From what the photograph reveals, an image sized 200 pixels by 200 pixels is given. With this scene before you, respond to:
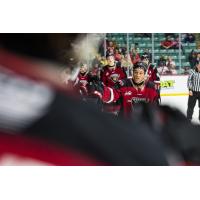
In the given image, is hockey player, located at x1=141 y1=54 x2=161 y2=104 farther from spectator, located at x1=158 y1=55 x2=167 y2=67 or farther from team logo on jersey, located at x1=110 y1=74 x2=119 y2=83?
team logo on jersey, located at x1=110 y1=74 x2=119 y2=83

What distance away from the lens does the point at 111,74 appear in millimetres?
6941

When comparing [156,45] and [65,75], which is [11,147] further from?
[156,45]

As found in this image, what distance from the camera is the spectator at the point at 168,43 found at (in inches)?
272

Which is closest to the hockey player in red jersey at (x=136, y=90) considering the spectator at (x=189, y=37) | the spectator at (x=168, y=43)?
the spectator at (x=168, y=43)

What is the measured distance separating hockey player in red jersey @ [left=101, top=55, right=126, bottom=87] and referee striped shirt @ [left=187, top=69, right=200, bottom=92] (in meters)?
0.60

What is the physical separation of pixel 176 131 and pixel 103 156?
695 mm

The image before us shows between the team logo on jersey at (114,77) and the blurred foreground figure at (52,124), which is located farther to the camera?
the team logo on jersey at (114,77)

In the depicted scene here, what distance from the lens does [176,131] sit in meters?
6.90

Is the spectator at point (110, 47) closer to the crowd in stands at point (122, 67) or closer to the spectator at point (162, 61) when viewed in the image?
the crowd in stands at point (122, 67)

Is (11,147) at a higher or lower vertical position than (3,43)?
lower

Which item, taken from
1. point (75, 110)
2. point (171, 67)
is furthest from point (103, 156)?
point (171, 67)

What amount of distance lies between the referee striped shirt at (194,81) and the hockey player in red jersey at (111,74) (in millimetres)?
595

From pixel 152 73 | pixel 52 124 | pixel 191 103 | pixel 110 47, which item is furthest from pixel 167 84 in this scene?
pixel 52 124

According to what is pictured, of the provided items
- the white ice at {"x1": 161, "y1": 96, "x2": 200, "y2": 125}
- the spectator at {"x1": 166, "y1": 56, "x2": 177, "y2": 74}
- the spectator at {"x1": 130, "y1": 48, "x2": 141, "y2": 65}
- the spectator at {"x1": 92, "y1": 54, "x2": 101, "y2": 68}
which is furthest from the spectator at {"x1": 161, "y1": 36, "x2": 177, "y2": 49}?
the spectator at {"x1": 92, "y1": 54, "x2": 101, "y2": 68}
